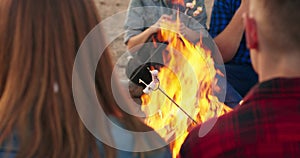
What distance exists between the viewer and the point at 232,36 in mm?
2998

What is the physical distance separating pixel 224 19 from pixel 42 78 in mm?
1729

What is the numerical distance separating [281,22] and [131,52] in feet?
5.92

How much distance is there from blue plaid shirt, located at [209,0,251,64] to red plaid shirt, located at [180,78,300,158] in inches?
61.1

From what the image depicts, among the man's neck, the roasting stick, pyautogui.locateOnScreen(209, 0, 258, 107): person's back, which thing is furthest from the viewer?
pyautogui.locateOnScreen(209, 0, 258, 107): person's back

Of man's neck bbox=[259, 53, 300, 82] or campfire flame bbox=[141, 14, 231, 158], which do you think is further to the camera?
campfire flame bbox=[141, 14, 231, 158]

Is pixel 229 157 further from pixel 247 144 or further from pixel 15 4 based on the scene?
pixel 15 4

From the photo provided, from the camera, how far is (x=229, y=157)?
1570 millimetres

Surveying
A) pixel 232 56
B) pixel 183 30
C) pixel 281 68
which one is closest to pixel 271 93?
pixel 281 68

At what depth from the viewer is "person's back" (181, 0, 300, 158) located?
→ 1.50 metres

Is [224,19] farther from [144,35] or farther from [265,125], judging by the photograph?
[265,125]

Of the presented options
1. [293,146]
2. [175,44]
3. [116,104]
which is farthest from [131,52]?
[293,146]

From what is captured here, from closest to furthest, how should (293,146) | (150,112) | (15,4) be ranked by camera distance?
(293,146) → (15,4) → (150,112)

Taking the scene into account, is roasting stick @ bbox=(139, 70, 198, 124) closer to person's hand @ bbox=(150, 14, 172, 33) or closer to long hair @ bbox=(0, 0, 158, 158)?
person's hand @ bbox=(150, 14, 172, 33)

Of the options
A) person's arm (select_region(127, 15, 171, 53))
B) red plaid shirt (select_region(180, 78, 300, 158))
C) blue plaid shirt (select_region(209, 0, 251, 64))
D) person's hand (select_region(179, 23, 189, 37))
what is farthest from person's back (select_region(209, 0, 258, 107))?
red plaid shirt (select_region(180, 78, 300, 158))
